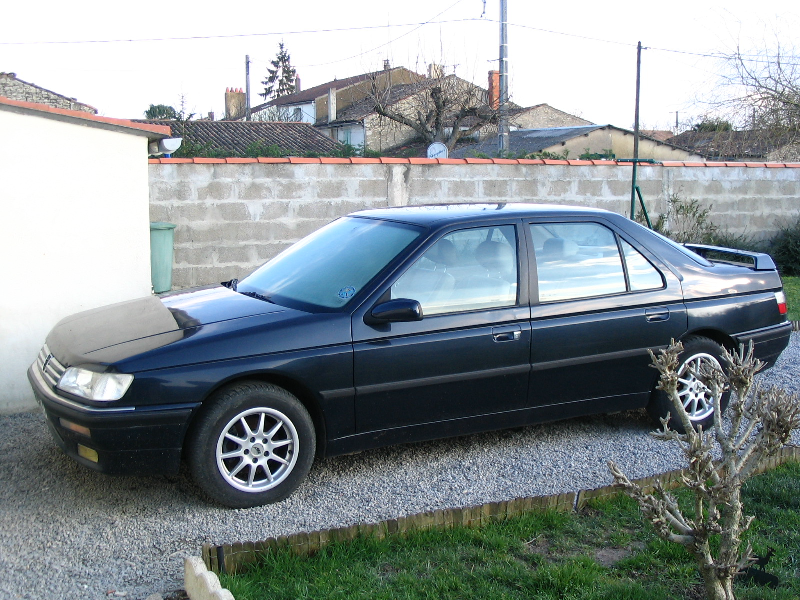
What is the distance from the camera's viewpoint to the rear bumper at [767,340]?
5344 millimetres

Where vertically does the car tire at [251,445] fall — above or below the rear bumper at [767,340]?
below

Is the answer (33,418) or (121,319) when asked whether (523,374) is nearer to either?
(121,319)

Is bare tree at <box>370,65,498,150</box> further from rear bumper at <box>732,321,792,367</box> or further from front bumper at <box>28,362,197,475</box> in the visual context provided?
front bumper at <box>28,362,197,475</box>

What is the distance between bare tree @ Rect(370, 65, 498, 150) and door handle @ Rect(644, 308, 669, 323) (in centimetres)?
2211

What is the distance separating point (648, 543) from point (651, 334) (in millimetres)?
1702

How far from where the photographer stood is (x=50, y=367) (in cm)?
426

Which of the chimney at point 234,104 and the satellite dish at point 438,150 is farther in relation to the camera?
the chimney at point 234,104

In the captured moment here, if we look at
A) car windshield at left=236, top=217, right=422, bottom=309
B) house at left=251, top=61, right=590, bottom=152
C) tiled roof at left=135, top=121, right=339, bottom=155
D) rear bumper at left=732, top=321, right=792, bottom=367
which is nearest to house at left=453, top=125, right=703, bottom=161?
house at left=251, top=61, right=590, bottom=152

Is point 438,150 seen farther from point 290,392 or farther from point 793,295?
point 290,392

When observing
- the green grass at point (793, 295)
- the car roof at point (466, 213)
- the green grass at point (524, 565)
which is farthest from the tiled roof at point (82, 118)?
the green grass at point (793, 295)

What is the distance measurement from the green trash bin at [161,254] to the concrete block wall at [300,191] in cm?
48

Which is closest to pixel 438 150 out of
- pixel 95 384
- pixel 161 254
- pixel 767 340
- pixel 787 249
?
pixel 787 249

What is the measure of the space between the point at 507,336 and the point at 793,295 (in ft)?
24.1

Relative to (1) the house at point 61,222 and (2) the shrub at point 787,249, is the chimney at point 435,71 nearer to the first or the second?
(2) the shrub at point 787,249
